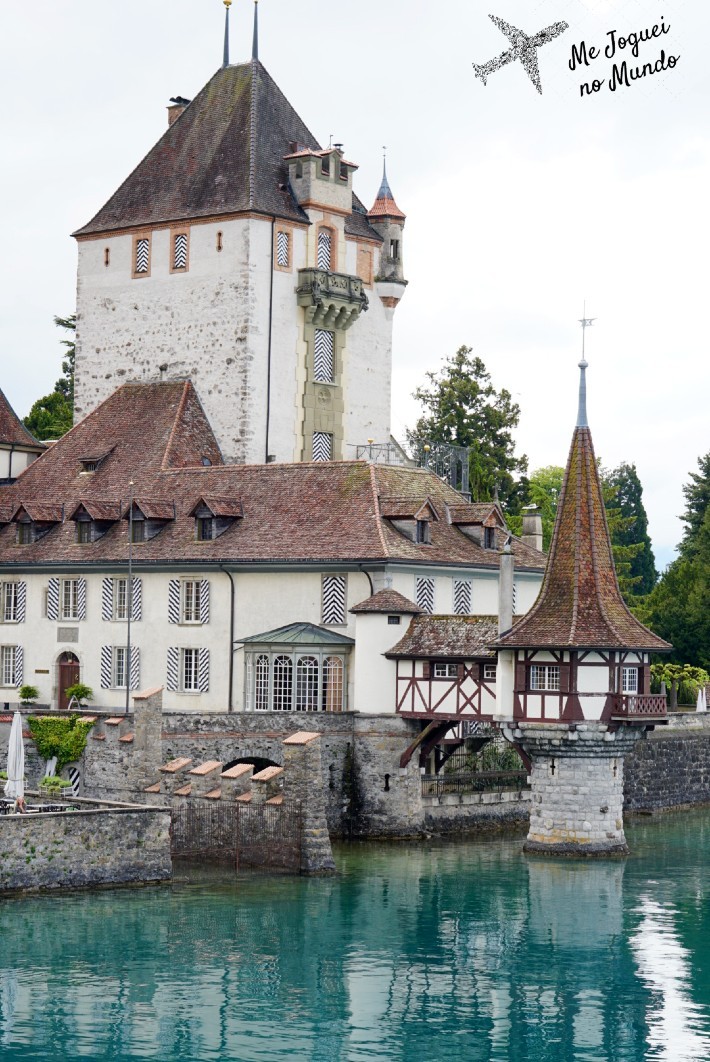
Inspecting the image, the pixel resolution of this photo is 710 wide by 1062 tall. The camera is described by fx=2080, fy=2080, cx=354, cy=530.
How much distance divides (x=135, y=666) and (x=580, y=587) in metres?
15.9

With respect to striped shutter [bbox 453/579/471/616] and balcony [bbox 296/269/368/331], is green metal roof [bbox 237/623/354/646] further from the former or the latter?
balcony [bbox 296/269/368/331]

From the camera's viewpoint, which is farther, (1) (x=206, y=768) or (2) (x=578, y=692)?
(2) (x=578, y=692)

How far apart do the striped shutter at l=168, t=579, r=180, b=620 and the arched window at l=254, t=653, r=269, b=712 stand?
373cm

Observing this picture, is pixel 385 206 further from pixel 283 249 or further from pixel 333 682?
pixel 333 682

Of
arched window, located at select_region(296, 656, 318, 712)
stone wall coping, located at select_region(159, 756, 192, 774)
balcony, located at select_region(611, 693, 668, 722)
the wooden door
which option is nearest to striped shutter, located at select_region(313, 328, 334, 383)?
the wooden door

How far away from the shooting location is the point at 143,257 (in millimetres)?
73500

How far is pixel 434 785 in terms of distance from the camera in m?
60.4

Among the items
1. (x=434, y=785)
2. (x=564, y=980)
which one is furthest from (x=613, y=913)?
(x=434, y=785)

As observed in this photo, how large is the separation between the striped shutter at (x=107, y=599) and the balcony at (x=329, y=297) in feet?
43.1

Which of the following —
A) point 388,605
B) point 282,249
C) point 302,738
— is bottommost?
point 302,738

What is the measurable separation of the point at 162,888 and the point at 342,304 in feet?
98.1

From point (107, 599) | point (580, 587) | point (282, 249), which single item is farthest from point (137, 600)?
point (580, 587)

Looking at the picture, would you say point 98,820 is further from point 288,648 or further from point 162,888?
point 288,648

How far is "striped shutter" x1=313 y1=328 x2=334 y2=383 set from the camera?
7244 cm
